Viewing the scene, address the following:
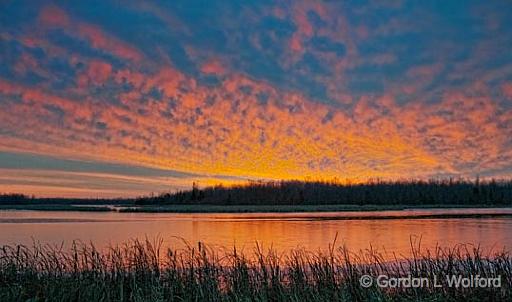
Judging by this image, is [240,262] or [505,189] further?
[505,189]

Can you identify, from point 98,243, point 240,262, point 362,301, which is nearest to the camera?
point 362,301

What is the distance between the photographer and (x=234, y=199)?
140 meters

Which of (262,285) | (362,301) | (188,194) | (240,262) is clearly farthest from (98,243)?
(188,194)

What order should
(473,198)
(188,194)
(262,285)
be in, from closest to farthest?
(262,285) → (473,198) → (188,194)

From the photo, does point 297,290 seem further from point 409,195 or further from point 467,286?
point 409,195

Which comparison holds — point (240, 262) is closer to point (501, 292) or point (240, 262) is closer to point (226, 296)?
point (226, 296)

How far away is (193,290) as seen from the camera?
1130cm

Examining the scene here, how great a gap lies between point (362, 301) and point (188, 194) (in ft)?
487

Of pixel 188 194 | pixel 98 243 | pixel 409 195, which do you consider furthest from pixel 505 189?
pixel 98 243

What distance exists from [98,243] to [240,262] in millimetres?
18182

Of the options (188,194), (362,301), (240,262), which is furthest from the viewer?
(188,194)

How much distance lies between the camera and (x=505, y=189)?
13512 centimetres

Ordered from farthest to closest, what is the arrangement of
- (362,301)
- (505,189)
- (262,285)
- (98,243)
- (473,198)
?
(505,189)
(473,198)
(98,243)
(262,285)
(362,301)

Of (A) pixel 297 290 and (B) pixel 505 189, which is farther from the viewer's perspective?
(B) pixel 505 189
